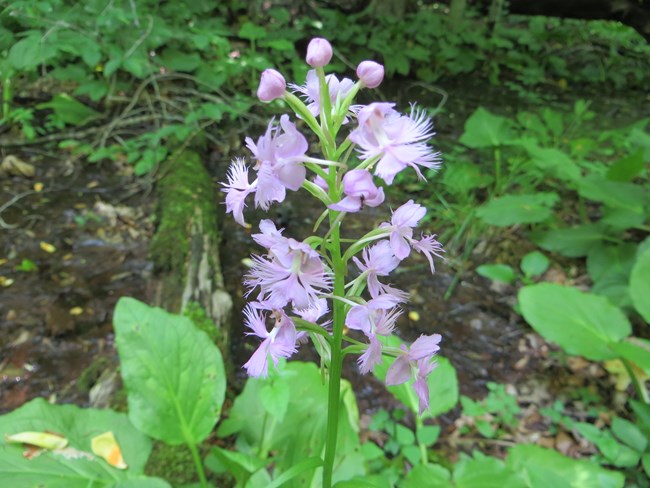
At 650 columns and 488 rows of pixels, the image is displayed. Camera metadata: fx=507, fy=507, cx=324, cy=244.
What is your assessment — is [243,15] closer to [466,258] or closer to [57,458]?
[466,258]

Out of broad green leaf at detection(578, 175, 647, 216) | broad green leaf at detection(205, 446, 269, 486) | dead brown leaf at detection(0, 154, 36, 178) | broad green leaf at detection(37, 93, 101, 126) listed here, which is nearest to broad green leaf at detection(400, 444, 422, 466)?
broad green leaf at detection(205, 446, 269, 486)

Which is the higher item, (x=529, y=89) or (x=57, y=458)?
(x=57, y=458)

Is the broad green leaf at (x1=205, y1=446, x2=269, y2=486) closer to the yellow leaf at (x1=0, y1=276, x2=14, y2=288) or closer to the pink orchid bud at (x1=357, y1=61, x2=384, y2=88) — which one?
the pink orchid bud at (x1=357, y1=61, x2=384, y2=88)

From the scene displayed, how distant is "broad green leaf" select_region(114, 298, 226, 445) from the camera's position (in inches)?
65.4

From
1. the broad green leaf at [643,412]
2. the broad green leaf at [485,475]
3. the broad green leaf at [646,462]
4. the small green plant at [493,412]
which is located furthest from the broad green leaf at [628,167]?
the broad green leaf at [485,475]

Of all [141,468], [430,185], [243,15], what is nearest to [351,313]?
[141,468]

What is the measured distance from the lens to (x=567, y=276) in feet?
10.5

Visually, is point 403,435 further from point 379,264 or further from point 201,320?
point 379,264

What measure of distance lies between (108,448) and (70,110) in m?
3.42

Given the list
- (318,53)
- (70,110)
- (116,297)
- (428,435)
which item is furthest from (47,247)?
(318,53)

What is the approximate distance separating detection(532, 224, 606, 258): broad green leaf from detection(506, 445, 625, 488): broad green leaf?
62.2 inches

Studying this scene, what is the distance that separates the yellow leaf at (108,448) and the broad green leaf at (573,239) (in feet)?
8.45

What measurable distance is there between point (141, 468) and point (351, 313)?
44.7 inches

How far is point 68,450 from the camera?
1.63 m
